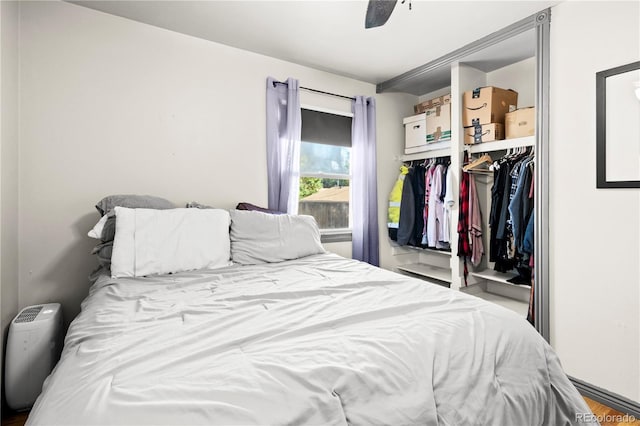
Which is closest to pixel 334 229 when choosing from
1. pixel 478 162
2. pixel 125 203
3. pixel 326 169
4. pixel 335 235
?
pixel 335 235

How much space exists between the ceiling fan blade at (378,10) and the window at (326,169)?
1.63 meters

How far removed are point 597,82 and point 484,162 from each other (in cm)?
100

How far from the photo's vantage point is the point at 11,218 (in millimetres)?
1881

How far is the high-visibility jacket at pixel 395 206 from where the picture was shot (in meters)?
3.57

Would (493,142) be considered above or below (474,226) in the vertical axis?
above

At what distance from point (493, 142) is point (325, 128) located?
1.56 m

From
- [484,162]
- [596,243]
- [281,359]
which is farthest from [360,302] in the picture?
[484,162]

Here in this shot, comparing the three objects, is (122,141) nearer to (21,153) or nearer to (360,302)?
(21,153)

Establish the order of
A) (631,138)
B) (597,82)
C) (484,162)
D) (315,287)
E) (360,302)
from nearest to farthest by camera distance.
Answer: (360,302)
(315,287)
(631,138)
(597,82)
(484,162)

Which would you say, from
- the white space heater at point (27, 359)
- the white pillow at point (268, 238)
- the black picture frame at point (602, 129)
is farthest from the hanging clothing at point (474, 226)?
the white space heater at point (27, 359)

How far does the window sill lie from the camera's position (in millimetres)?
3275

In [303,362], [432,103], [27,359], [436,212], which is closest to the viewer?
[303,362]

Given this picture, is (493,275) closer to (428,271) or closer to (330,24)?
(428,271)

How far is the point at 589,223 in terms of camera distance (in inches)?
78.6
